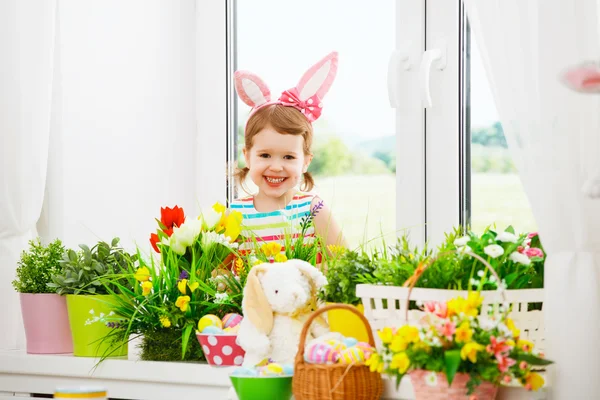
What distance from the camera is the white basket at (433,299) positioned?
1340 millimetres

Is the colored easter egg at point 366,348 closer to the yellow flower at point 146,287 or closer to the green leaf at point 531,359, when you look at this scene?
the green leaf at point 531,359

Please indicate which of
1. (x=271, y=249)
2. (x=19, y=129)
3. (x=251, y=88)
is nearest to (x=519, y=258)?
(x=271, y=249)

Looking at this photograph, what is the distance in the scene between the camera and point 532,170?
131 cm

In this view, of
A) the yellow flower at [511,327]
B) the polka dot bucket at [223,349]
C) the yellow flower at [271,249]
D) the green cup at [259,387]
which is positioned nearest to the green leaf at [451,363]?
the yellow flower at [511,327]

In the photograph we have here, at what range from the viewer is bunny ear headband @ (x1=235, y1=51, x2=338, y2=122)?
73.4 inches

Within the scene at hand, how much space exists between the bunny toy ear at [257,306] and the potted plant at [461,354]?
0.96 ft

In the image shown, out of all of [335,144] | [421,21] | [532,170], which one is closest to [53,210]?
[335,144]

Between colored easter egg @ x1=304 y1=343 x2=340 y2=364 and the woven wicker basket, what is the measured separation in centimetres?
2

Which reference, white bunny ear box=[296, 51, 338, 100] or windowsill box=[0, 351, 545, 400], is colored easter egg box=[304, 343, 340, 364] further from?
white bunny ear box=[296, 51, 338, 100]

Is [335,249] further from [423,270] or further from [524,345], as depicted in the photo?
[524,345]

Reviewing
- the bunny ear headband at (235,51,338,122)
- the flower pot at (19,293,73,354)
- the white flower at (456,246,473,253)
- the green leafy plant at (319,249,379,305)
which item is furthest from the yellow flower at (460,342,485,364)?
the flower pot at (19,293,73,354)

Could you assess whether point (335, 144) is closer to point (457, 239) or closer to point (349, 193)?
point (349, 193)

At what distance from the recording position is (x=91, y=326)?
68.3 inches


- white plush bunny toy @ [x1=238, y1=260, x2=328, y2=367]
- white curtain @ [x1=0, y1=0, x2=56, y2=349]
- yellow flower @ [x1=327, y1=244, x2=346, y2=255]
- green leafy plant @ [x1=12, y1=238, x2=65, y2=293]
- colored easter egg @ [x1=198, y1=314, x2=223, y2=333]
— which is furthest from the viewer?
white curtain @ [x1=0, y1=0, x2=56, y2=349]
